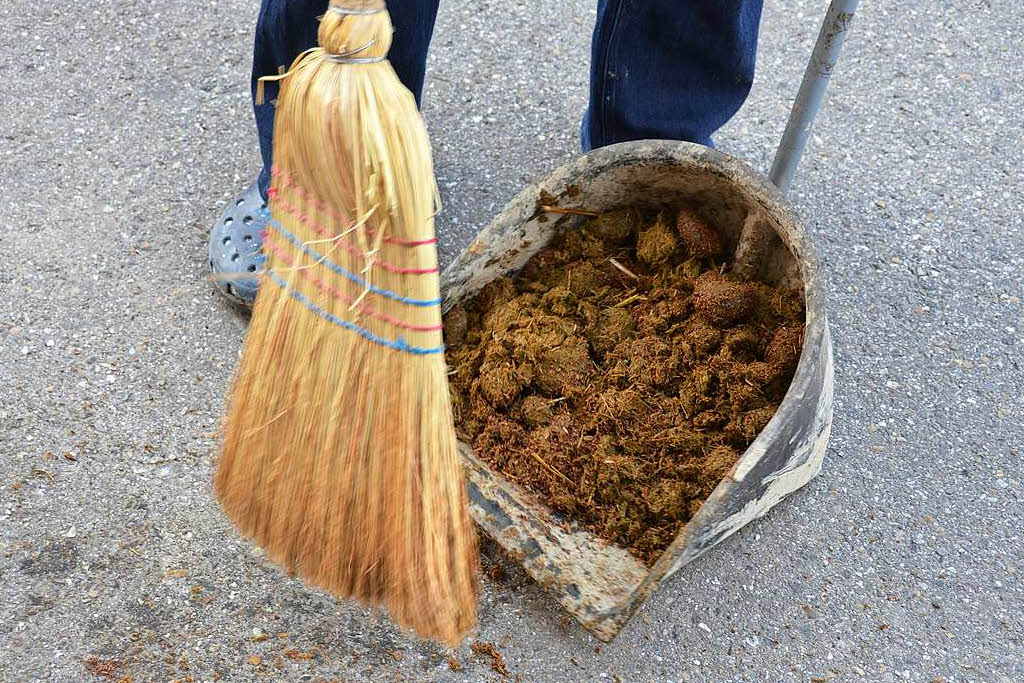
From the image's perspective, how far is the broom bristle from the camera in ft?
3.43

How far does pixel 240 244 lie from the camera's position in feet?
6.40

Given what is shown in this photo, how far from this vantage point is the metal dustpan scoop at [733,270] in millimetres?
1332

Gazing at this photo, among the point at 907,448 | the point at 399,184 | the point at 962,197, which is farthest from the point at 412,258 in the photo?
the point at 962,197

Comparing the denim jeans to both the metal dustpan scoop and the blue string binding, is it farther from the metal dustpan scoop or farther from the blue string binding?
the blue string binding

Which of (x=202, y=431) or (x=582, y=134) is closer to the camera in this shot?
(x=202, y=431)

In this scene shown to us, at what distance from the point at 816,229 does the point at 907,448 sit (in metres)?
0.59

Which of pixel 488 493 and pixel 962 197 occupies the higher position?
pixel 962 197

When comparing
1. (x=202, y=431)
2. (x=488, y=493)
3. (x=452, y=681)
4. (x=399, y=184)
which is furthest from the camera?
(x=202, y=431)

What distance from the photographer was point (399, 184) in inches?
41.4

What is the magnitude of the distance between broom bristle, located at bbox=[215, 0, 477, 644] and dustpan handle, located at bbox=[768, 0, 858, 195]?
81 centimetres

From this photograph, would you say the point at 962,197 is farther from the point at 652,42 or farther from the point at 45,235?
the point at 45,235

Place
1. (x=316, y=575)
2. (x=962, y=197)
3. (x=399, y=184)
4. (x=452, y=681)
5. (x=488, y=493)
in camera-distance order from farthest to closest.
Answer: (x=962, y=197), (x=488, y=493), (x=452, y=681), (x=316, y=575), (x=399, y=184)

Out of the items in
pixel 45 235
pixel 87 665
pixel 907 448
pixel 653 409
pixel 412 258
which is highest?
pixel 412 258

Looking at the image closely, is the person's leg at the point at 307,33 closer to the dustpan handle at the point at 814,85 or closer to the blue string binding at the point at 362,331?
the blue string binding at the point at 362,331
